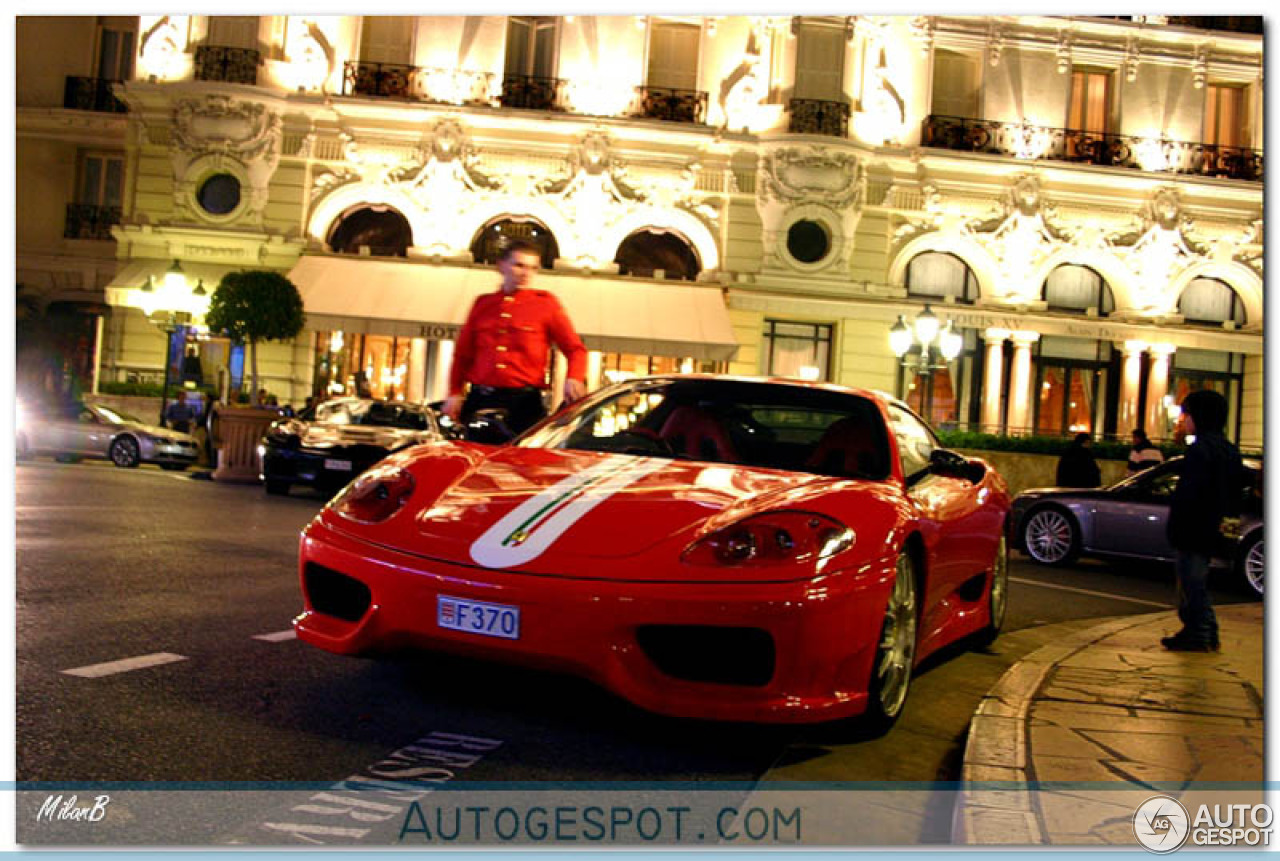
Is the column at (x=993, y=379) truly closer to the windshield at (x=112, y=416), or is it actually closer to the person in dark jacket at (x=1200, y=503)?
the windshield at (x=112, y=416)

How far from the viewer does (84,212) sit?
31.9 m

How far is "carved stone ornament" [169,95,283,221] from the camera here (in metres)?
27.2

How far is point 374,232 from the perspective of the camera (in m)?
28.2

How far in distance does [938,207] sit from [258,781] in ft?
88.8

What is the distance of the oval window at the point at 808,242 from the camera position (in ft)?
92.6

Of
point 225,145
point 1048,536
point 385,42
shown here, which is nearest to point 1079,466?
point 1048,536

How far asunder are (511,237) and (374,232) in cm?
294

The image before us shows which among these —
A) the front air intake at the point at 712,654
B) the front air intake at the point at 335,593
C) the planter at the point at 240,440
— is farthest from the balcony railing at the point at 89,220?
the front air intake at the point at 712,654

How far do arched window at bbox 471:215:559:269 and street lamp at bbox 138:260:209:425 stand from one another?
18.9 feet

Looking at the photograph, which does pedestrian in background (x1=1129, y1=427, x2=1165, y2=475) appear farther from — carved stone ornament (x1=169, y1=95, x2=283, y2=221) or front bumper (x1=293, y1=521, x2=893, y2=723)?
carved stone ornament (x1=169, y1=95, x2=283, y2=221)

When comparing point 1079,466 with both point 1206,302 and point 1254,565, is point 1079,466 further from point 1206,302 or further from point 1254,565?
point 1206,302

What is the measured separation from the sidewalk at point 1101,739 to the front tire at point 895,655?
29cm

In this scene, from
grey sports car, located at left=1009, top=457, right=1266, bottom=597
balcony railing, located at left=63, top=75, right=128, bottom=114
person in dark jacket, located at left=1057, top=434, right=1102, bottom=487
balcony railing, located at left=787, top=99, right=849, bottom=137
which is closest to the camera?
grey sports car, located at left=1009, top=457, right=1266, bottom=597

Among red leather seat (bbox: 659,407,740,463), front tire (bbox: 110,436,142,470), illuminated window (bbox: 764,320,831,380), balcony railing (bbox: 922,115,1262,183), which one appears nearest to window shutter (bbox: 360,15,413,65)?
illuminated window (bbox: 764,320,831,380)
